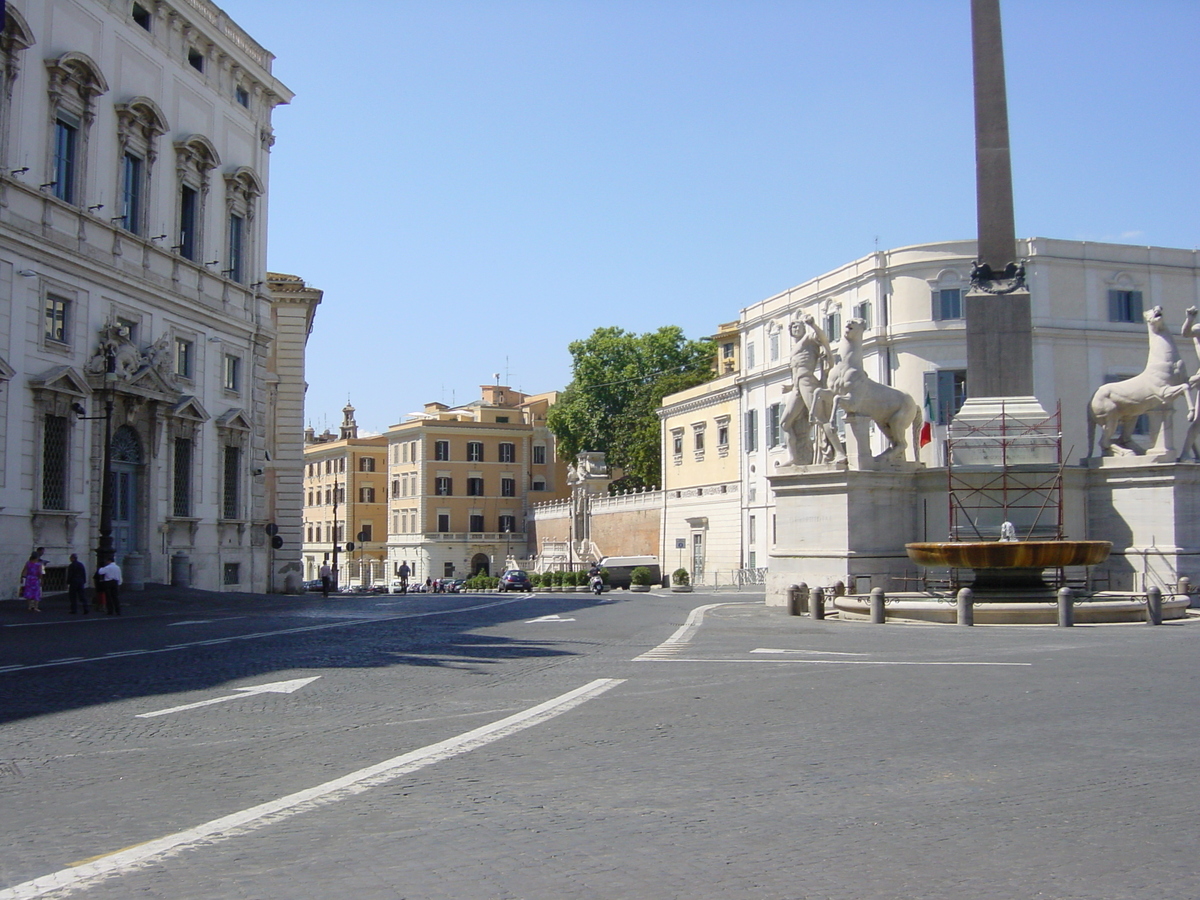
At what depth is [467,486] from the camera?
307ft

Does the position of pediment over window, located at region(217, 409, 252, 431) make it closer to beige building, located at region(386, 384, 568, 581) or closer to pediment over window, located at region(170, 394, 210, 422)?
pediment over window, located at region(170, 394, 210, 422)

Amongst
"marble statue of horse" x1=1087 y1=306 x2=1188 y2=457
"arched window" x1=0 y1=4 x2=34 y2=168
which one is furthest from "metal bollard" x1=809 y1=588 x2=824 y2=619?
"arched window" x1=0 y1=4 x2=34 y2=168

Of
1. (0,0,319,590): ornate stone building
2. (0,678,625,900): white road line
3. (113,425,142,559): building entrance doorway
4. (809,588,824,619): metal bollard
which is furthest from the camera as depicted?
(113,425,142,559): building entrance doorway

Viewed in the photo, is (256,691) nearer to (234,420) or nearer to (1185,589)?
(1185,589)

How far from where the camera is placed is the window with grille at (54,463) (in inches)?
1099

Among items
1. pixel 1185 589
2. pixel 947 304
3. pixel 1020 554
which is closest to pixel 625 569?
pixel 947 304

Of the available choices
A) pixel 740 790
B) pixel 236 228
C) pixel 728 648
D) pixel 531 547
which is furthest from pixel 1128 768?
pixel 531 547

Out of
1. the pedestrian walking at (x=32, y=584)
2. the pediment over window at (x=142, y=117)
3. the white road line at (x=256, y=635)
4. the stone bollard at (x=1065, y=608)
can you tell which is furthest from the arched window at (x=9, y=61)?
the stone bollard at (x=1065, y=608)

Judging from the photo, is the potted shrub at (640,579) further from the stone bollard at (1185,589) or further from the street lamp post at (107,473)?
the stone bollard at (1185,589)

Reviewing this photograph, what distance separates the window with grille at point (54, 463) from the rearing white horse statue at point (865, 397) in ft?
56.9

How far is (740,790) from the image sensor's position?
690cm

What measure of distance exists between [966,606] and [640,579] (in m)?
40.5

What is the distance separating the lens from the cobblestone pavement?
522cm

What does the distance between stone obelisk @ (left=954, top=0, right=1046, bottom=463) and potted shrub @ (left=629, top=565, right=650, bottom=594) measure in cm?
3537
